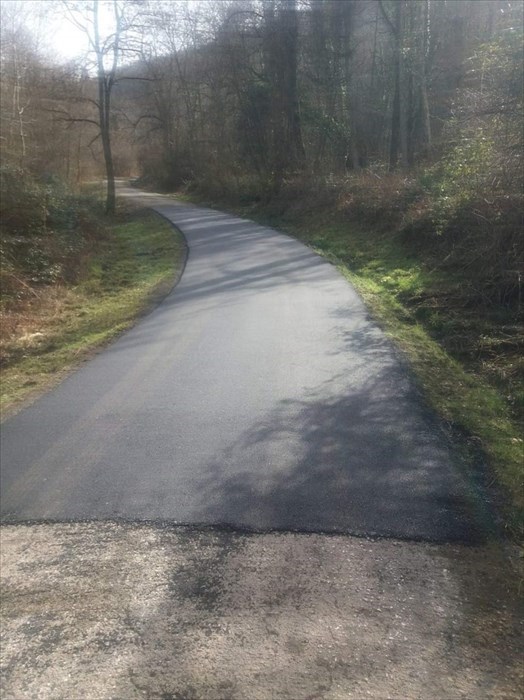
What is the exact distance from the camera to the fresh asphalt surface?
16.4 ft

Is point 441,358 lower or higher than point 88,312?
higher

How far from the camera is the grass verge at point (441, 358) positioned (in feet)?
18.5

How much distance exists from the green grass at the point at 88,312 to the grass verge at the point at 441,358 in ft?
14.9

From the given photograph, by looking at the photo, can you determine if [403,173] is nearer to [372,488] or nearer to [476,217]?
[476,217]

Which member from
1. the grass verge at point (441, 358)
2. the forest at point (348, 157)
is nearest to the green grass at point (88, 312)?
the forest at point (348, 157)

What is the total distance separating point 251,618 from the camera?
12.5ft

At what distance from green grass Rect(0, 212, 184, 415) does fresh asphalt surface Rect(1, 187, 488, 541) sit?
1.71 ft

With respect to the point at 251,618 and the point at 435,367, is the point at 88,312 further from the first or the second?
the point at 251,618

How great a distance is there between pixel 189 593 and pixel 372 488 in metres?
1.78

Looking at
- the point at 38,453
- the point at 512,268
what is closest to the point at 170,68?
the point at 512,268

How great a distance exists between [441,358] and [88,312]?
7483 mm

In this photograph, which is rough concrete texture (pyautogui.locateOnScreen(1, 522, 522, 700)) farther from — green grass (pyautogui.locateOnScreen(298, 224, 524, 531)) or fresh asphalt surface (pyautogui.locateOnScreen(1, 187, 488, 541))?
green grass (pyautogui.locateOnScreen(298, 224, 524, 531))

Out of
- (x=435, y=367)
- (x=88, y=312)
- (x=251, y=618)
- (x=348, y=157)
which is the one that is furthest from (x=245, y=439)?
(x=348, y=157)

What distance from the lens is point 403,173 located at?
22.5 m
